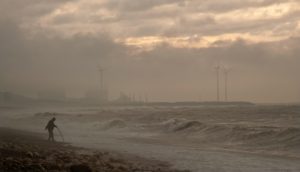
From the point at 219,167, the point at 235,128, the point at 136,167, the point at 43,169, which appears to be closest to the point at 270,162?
the point at 219,167

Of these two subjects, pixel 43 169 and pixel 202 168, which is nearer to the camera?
pixel 43 169

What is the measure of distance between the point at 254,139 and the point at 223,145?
2.86 metres

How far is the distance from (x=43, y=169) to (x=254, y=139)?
2166cm

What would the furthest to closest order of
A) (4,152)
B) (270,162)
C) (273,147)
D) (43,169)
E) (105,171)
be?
(273,147), (270,162), (4,152), (105,171), (43,169)

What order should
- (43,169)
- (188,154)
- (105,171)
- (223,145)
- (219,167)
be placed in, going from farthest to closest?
1. (223,145)
2. (188,154)
3. (219,167)
4. (105,171)
5. (43,169)

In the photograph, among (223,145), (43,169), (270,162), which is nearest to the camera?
(43,169)

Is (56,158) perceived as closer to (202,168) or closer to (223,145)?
(202,168)

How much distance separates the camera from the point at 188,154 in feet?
83.9

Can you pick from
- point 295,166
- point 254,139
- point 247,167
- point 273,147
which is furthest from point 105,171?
point 254,139

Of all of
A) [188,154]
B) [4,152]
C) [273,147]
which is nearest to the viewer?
[4,152]

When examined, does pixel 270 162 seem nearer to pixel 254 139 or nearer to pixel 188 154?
pixel 188 154

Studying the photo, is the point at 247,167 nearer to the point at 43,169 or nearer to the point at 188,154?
the point at 188,154

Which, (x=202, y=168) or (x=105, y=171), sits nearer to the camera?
(x=105, y=171)

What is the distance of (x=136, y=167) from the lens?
19.2 m
